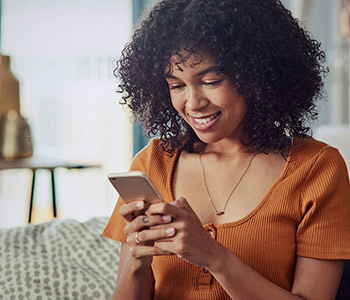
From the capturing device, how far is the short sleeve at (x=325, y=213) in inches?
42.8

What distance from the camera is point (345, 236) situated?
1096 mm

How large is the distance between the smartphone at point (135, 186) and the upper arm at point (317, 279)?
356 millimetres

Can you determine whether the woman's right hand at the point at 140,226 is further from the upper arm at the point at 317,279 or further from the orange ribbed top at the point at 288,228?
the upper arm at the point at 317,279

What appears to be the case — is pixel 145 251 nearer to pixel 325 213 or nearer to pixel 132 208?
pixel 132 208

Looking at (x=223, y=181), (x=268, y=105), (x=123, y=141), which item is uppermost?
(x=268, y=105)

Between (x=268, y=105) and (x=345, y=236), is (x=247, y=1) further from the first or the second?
(x=345, y=236)

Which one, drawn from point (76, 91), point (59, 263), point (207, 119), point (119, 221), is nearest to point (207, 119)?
point (207, 119)

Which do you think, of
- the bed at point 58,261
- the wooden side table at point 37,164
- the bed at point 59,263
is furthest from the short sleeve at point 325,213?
the wooden side table at point 37,164

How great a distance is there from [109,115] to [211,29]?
319cm

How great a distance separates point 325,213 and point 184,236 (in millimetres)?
340

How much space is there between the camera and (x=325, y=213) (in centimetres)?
111

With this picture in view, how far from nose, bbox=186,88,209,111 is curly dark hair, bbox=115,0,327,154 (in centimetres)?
6

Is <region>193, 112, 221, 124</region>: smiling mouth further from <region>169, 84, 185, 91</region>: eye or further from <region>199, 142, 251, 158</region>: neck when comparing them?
<region>199, 142, 251, 158</region>: neck

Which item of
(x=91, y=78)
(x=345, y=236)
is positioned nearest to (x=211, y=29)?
(x=345, y=236)
